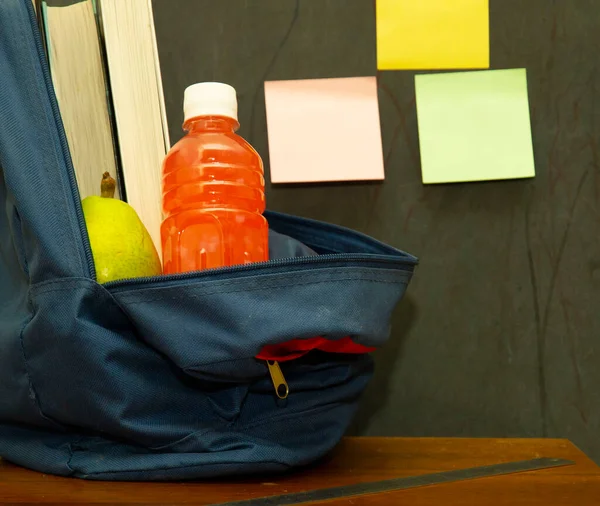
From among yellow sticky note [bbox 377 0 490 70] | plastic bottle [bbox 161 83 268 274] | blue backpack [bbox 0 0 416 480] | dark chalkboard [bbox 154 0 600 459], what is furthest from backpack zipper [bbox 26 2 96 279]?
yellow sticky note [bbox 377 0 490 70]

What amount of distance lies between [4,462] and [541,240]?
63 centimetres

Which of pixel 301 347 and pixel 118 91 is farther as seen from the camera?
pixel 118 91

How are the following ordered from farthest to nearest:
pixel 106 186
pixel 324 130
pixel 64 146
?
pixel 324 130 < pixel 106 186 < pixel 64 146

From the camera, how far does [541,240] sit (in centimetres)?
78

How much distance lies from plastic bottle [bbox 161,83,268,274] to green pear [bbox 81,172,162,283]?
3 cm

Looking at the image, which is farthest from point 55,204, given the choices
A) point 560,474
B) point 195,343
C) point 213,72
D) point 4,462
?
point 560,474

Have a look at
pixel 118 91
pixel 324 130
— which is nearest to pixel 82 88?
pixel 118 91

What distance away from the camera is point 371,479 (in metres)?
0.54

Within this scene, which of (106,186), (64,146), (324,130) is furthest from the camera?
(324,130)

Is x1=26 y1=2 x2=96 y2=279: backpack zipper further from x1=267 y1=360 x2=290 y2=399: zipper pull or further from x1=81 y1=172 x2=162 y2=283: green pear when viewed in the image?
x1=267 y1=360 x2=290 y2=399: zipper pull

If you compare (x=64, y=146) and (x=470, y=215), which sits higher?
(x=64, y=146)

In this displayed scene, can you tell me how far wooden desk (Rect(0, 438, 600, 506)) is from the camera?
0.48m

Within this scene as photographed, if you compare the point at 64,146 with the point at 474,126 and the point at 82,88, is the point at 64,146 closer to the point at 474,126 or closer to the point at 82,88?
the point at 82,88

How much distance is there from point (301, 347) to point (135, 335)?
132 millimetres
